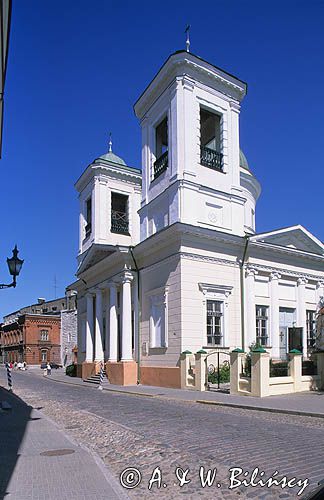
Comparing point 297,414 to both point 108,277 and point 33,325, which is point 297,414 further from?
point 33,325

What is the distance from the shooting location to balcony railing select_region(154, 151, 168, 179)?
2581 cm

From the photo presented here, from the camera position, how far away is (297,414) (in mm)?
13367

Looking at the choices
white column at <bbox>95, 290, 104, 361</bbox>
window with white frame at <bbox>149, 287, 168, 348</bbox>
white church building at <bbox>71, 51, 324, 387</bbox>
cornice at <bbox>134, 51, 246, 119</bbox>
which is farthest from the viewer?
white column at <bbox>95, 290, 104, 361</bbox>

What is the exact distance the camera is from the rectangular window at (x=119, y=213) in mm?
34438

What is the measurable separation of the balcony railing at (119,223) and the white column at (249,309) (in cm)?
1192

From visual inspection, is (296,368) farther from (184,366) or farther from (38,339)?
(38,339)

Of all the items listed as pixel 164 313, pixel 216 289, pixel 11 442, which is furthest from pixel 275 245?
pixel 11 442

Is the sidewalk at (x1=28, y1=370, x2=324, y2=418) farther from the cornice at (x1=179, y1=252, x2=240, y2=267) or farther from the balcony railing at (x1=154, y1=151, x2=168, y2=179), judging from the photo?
the balcony railing at (x1=154, y1=151, x2=168, y2=179)

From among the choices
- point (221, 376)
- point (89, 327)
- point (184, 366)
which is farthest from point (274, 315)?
point (89, 327)

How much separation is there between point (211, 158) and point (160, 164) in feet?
8.90

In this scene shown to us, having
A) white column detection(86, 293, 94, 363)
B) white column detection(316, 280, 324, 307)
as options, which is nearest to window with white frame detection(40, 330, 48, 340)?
white column detection(86, 293, 94, 363)

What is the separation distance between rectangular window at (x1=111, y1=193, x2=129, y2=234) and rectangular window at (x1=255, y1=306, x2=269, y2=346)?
1234 cm

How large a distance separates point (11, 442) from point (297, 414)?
24.1 feet

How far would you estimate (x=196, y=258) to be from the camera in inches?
917
